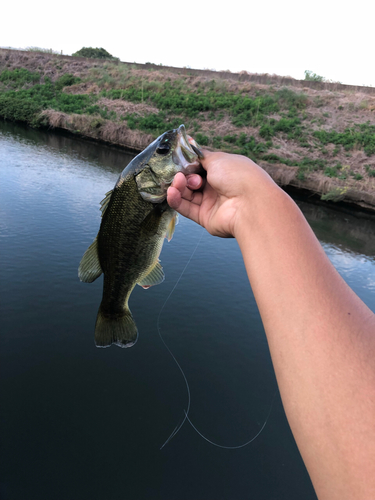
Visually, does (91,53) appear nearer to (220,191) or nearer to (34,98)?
(34,98)

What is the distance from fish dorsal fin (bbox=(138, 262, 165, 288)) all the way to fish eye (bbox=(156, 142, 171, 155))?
0.94m

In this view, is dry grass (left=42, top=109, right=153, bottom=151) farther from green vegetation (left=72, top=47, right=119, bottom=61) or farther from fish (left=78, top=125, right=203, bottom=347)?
green vegetation (left=72, top=47, right=119, bottom=61)

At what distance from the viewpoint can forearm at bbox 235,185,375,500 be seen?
90 cm

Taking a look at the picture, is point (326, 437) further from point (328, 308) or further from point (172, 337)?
point (172, 337)

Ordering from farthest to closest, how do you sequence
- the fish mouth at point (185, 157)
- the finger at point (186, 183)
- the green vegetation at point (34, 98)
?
1. the green vegetation at point (34, 98)
2. the fish mouth at point (185, 157)
3. the finger at point (186, 183)

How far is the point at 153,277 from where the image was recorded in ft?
9.35

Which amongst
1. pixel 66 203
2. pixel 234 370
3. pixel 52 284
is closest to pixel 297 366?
pixel 234 370

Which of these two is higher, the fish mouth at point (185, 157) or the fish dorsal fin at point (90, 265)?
the fish mouth at point (185, 157)

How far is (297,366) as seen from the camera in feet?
3.51

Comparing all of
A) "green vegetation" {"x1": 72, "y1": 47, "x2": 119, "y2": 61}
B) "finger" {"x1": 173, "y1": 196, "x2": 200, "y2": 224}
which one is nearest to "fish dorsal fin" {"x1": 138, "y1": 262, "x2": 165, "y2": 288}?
"finger" {"x1": 173, "y1": 196, "x2": 200, "y2": 224}

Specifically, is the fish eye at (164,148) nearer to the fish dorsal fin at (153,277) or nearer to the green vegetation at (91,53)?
the fish dorsal fin at (153,277)

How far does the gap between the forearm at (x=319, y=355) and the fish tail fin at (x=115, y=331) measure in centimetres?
161

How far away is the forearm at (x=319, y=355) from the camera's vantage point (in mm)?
900

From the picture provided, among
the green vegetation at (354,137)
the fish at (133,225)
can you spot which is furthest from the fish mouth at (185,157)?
the green vegetation at (354,137)
